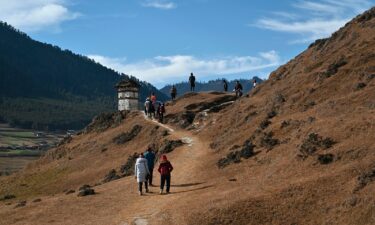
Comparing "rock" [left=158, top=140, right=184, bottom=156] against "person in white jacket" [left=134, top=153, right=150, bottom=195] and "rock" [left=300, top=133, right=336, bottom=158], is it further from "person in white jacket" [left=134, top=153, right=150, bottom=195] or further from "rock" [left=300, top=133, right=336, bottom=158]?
"rock" [left=300, top=133, right=336, bottom=158]

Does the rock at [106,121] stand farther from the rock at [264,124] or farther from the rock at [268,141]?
the rock at [268,141]

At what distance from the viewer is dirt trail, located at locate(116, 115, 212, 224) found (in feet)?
89.5

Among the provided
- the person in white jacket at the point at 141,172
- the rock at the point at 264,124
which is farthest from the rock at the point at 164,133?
the person in white jacket at the point at 141,172

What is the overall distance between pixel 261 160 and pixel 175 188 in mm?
6482

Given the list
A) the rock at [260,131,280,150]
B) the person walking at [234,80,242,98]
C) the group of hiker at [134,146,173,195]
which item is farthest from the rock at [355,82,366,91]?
the person walking at [234,80,242,98]

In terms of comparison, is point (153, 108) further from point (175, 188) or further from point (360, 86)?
point (175, 188)

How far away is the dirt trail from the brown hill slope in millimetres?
95

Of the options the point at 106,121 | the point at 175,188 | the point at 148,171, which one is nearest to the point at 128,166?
the point at 148,171

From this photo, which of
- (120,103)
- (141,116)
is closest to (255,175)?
(141,116)

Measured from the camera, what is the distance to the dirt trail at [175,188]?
2728 cm

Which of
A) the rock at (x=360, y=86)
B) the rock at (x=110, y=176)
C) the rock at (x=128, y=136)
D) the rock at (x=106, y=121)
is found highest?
the rock at (x=360, y=86)

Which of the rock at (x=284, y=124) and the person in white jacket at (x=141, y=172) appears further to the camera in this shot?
the rock at (x=284, y=124)

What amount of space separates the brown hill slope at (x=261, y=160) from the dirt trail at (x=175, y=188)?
3.7 inches

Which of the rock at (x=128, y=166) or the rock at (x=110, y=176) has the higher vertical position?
the rock at (x=128, y=166)
